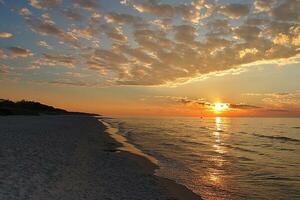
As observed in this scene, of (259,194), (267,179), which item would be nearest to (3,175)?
(259,194)

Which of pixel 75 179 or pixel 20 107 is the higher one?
pixel 20 107

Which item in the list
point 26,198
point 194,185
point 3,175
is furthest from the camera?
point 194,185

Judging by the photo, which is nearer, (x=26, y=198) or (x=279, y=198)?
(x=26, y=198)

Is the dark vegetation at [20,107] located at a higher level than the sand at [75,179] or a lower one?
higher

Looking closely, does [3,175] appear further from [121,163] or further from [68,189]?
[121,163]

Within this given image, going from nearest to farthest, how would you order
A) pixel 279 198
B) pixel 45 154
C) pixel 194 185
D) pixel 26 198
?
1. pixel 26 198
2. pixel 279 198
3. pixel 194 185
4. pixel 45 154

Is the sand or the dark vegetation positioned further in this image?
the dark vegetation

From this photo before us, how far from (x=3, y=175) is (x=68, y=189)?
3.31 m

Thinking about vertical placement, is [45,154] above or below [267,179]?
above

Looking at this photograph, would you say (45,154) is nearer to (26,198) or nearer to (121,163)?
(121,163)

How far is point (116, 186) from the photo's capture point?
50.1 feet

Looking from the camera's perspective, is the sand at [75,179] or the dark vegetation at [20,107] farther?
the dark vegetation at [20,107]

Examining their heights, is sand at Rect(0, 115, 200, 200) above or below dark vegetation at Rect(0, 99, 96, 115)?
below

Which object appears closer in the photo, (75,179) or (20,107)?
(75,179)
